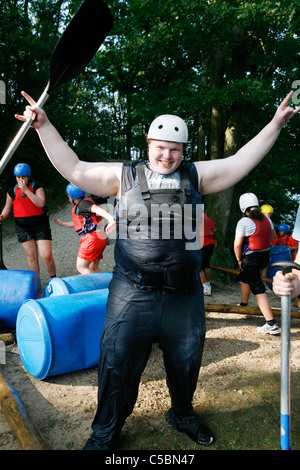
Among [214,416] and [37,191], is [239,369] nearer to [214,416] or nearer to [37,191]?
[214,416]

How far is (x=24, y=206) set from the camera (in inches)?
215

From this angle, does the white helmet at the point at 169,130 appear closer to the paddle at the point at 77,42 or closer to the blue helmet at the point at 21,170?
the paddle at the point at 77,42

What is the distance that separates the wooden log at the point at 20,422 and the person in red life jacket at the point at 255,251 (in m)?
3.31

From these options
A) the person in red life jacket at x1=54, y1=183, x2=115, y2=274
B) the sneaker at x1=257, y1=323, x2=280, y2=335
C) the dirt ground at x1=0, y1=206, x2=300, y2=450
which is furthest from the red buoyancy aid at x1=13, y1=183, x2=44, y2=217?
the sneaker at x1=257, y1=323, x2=280, y2=335

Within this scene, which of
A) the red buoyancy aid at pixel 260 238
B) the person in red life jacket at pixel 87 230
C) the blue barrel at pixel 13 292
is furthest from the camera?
the red buoyancy aid at pixel 260 238

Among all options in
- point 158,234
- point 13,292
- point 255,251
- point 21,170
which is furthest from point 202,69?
point 158,234

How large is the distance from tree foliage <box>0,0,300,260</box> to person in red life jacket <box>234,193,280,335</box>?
350 cm

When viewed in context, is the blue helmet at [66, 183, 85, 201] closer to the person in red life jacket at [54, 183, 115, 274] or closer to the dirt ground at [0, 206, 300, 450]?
the person in red life jacket at [54, 183, 115, 274]

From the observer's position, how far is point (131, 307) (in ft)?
7.25

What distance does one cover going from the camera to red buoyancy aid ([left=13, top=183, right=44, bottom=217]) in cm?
544

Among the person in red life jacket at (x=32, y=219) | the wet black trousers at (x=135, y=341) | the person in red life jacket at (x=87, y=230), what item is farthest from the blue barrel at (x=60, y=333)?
the person in red life jacket at (x=32, y=219)

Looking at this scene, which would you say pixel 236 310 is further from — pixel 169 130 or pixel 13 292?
pixel 169 130

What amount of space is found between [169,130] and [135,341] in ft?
4.50

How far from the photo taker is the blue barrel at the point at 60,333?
3240 mm
